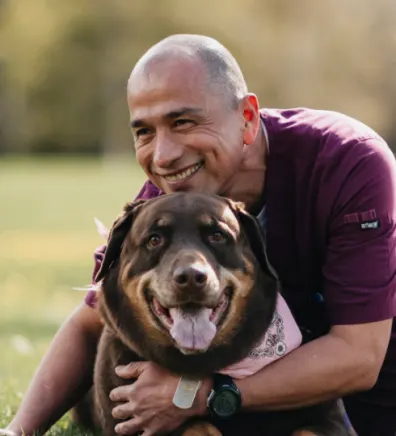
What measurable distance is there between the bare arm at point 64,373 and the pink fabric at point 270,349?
41.4 inches

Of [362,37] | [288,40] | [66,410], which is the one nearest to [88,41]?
[288,40]

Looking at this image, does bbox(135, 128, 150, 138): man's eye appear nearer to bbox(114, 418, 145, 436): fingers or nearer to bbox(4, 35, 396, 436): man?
bbox(4, 35, 396, 436): man

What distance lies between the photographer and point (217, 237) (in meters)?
4.75

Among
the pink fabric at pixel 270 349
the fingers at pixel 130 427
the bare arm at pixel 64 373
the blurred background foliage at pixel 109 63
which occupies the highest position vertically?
the pink fabric at pixel 270 349

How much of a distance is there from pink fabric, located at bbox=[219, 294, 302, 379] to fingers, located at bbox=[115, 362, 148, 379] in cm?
36

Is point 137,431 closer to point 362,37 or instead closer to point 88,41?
point 88,41

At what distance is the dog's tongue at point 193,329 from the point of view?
452 centimetres

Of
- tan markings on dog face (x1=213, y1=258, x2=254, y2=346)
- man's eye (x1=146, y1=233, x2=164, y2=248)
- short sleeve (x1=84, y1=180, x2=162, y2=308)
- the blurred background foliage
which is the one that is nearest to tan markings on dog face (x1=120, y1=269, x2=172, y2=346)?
man's eye (x1=146, y1=233, x2=164, y2=248)

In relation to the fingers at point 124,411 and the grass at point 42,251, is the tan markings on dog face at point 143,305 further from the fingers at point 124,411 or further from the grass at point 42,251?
the grass at point 42,251

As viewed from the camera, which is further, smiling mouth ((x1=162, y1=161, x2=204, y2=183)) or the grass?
the grass

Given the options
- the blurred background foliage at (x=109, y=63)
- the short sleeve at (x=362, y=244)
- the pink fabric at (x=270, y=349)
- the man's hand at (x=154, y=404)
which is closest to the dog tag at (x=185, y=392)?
the man's hand at (x=154, y=404)

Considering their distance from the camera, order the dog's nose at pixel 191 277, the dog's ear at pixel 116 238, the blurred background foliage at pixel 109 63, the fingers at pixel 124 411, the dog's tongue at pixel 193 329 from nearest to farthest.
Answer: the dog's nose at pixel 191 277, the dog's tongue at pixel 193 329, the fingers at pixel 124 411, the dog's ear at pixel 116 238, the blurred background foliage at pixel 109 63

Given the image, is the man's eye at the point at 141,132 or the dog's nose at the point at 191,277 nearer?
the dog's nose at the point at 191,277

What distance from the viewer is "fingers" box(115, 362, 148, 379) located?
15.9 ft
